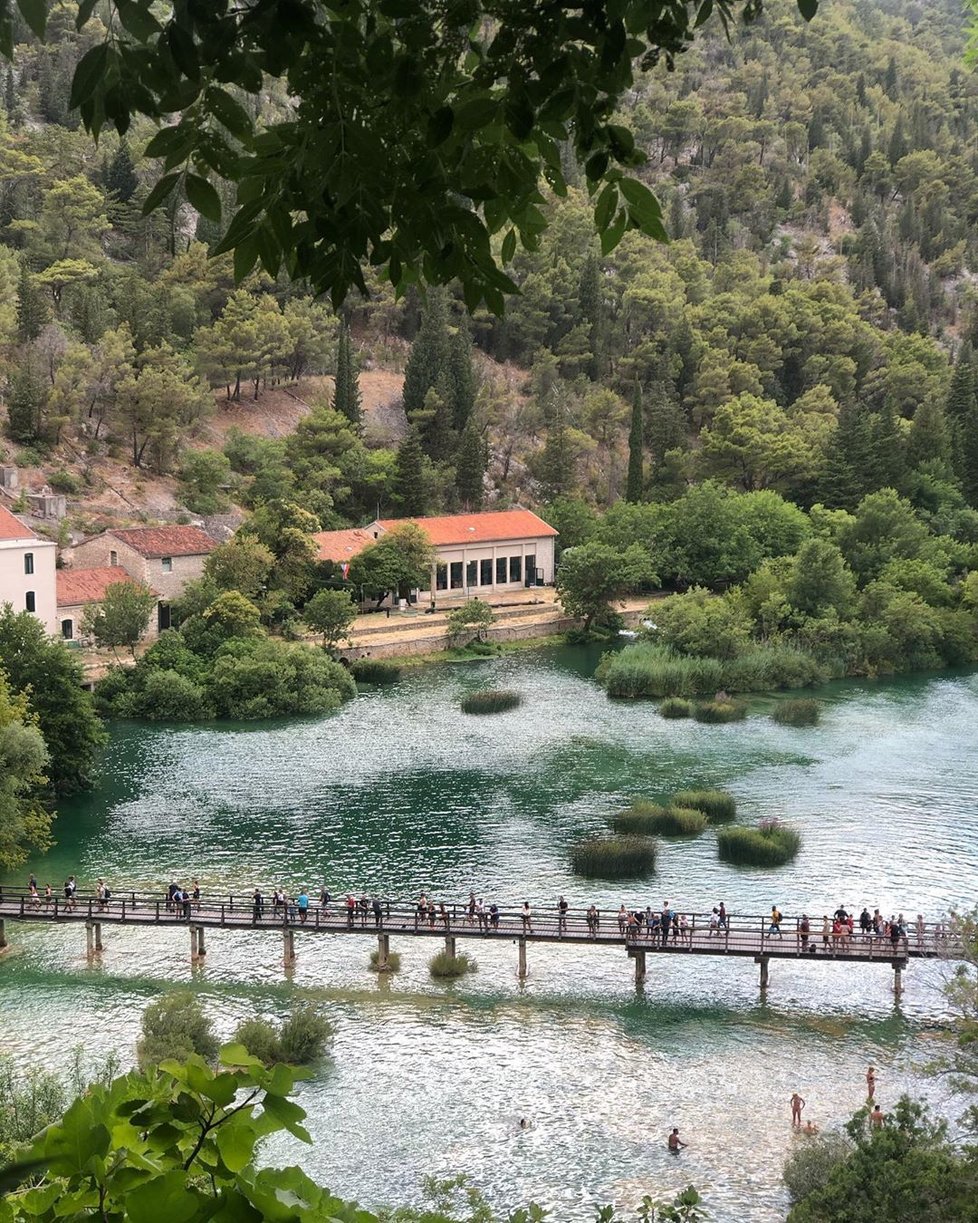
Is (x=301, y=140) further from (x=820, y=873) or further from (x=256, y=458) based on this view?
(x=256, y=458)

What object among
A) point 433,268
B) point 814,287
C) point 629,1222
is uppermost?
point 814,287

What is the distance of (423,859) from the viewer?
28703 mm

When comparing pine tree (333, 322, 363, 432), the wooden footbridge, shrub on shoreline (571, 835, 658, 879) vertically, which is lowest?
the wooden footbridge

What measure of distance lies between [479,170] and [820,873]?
25.2 meters

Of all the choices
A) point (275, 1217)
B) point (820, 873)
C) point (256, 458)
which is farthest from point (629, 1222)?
point (256, 458)

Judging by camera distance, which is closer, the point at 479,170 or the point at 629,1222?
the point at 479,170

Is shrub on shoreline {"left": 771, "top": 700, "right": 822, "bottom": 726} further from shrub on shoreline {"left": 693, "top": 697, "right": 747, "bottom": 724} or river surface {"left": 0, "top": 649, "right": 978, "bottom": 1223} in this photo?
shrub on shoreline {"left": 693, "top": 697, "right": 747, "bottom": 724}

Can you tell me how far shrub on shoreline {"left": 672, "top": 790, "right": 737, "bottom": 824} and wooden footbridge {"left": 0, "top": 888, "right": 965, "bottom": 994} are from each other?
542 centimetres

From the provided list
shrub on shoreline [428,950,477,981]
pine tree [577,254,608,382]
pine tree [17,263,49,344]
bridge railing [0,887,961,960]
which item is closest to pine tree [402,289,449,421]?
pine tree [577,254,608,382]

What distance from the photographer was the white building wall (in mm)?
39844

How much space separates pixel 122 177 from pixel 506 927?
2112 inches

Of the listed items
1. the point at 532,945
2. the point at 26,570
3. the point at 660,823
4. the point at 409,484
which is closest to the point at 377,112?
the point at 532,945

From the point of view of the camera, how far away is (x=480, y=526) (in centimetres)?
5538

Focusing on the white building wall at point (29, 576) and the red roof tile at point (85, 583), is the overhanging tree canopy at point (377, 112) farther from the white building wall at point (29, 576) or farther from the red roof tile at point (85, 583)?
the red roof tile at point (85, 583)
